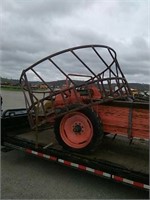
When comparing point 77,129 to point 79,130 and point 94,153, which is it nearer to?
point 79,130

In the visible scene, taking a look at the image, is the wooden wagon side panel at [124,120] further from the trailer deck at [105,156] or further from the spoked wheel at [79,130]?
the trailer deck at [105,156]

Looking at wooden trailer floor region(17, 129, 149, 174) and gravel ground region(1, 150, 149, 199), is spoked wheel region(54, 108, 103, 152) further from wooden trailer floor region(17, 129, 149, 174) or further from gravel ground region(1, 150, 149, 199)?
gravel ground region(1, 150, 149, 199)

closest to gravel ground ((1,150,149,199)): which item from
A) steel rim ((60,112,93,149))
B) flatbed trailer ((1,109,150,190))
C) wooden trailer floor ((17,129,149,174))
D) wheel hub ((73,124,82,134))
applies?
flatbed trailer ((1,109,150,190))

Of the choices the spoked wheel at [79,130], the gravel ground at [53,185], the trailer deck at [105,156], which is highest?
the spoked wheel at [79,130]

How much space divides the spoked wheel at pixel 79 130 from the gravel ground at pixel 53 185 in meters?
0.53

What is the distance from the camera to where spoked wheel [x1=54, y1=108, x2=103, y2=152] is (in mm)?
4516

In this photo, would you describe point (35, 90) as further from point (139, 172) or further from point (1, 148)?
point (139, 172)

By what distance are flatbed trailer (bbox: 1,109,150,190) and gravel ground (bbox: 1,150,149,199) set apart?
1.00ft

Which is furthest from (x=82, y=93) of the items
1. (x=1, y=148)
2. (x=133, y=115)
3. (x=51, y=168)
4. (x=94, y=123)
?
(x=1, y=148)

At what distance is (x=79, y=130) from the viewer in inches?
187

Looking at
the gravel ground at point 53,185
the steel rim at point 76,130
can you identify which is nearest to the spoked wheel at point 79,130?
the steel rim at point 76,130

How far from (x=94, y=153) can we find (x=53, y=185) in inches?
32.5

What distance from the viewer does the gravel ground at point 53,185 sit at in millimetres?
4211

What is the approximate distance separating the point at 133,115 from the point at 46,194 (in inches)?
67.5
